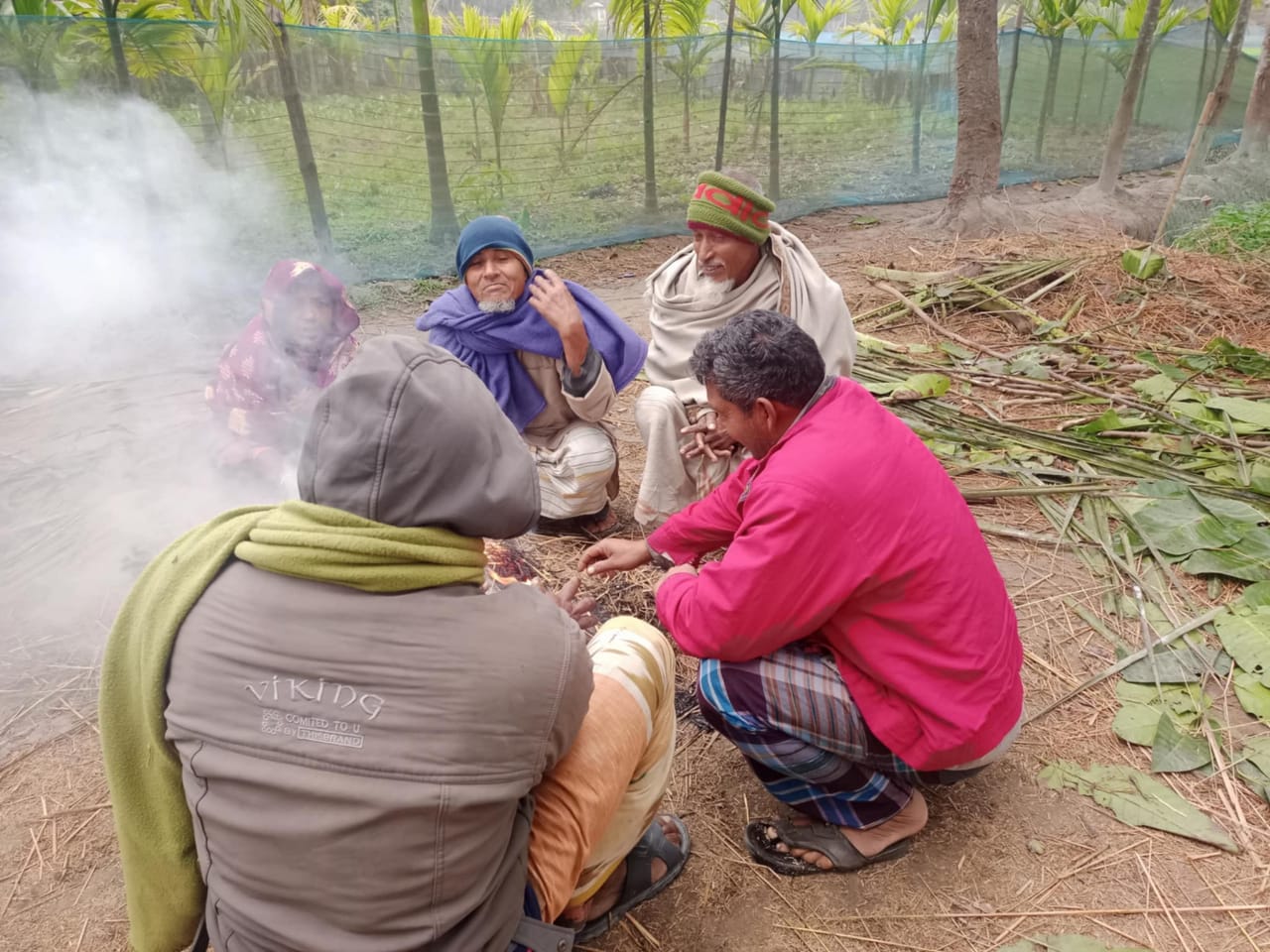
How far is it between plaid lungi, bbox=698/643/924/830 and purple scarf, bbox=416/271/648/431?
1701mm

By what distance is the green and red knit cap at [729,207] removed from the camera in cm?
314

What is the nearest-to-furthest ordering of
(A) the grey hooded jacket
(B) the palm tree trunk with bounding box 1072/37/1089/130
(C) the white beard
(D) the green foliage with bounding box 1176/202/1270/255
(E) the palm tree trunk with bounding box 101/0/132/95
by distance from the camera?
(A) the grey hooded jacket, (C) the white beard, (E) the palm tree trunk with bounding box 101/0/132/95, (D) the green foliage with bounding box 1176/202/1270/255, (B) the palm tree trunk with bounding box 1072/37/1089/130

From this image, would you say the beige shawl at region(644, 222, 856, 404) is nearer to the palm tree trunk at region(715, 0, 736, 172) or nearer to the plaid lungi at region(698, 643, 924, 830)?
the plaid lungi at region(698, 643, 924, 830)

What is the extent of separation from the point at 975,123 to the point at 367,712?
32.4ft

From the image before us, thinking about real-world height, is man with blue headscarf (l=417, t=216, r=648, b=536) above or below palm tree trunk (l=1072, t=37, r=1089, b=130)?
below

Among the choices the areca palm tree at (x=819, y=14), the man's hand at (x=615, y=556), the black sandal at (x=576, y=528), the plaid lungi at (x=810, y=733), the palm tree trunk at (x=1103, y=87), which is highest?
the areca palm tree at (x=819, y=14)

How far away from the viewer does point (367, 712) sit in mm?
1228

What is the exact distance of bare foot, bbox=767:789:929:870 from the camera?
211 centimetres

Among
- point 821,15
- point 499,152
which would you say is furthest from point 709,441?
point 821,15

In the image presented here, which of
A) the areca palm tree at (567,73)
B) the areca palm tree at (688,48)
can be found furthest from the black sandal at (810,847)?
the areca palm tree at (688,48)

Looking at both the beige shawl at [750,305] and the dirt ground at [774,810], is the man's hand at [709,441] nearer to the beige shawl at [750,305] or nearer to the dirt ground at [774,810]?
the beige shawl at [750,305]

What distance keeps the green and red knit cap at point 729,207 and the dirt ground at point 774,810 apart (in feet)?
4.81

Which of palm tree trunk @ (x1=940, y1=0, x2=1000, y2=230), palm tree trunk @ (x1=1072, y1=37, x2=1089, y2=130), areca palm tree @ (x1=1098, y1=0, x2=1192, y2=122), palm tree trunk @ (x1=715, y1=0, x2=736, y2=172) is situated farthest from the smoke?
areca palm tree @ (x1=1098, y1=0, x2=1192, y2=122)

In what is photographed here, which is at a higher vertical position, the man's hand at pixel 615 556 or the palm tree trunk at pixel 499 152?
the palm tree trunk at pixel 499 152
